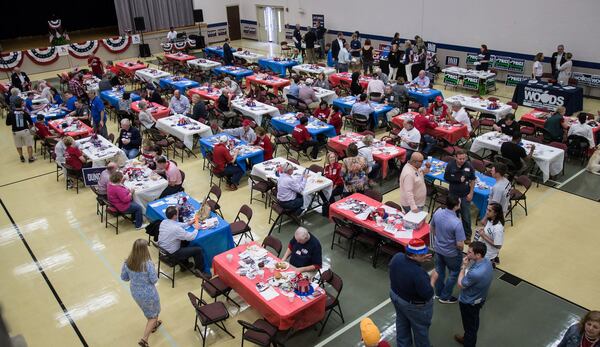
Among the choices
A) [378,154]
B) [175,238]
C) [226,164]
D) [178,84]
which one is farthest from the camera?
[178,84]

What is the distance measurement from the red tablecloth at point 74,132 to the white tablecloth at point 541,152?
429 inches

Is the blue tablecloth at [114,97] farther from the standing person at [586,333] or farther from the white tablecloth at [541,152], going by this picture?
the standing person at [586,333]

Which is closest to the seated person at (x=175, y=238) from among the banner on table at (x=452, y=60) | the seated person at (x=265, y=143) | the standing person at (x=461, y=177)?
the seated person at (x=265, y=143)

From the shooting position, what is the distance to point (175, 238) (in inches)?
320

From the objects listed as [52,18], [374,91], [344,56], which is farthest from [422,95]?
[52,18]

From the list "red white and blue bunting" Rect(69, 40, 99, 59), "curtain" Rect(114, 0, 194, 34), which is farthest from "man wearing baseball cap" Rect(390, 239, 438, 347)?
"curtain" Rect(114, 0, 194, 34)

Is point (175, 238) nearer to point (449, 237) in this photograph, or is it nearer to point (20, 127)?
point (449, 237)

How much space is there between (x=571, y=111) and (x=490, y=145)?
5995 millimetres

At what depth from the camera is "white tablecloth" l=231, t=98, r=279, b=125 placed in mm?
14836

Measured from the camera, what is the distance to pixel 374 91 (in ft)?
52.3

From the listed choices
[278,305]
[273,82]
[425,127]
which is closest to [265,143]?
[425,127]

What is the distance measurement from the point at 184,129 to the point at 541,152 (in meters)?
9.45

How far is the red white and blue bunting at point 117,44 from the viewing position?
2816cm

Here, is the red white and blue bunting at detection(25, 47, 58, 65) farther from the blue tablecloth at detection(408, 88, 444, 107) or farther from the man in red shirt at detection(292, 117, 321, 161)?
the blue tablecloth at detection(408, 88, 444, 107)
